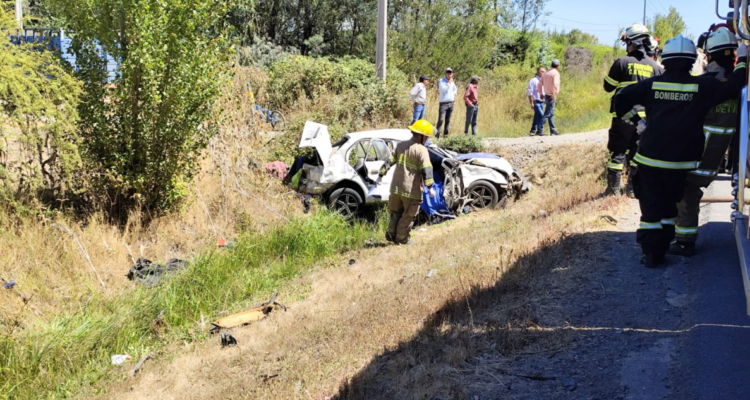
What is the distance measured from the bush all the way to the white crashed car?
8.48ft

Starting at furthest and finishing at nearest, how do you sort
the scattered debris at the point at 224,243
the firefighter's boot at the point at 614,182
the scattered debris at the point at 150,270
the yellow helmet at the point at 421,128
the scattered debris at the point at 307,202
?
the scattered debris at the point at 307,202 → the scattered debris at the point at 224,243 → the yellow helmet at the point at 421,128 → the scattered debris at the point at 150,270 → the firefighter's boot at the point at 614,182

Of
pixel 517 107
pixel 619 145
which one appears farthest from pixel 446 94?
pixel 619 145

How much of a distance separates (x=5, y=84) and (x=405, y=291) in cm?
567

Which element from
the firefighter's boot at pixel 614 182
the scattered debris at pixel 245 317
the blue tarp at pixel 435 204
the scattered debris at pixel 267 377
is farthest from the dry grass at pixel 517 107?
the scattered debris at pixel 267 377

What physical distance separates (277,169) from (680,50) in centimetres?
898

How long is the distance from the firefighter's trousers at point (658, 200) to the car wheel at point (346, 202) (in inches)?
263

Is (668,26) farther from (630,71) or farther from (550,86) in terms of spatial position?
(630,71)

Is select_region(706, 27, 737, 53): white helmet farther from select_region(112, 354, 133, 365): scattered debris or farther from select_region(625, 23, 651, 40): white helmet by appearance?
select_region(112, 354, 133, 365): scattered debris

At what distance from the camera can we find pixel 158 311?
838 centimetres

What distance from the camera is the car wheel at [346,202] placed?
38.9 feet

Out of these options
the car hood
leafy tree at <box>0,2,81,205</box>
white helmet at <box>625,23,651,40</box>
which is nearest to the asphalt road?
white helmet at <box>625,23,651,40</box>

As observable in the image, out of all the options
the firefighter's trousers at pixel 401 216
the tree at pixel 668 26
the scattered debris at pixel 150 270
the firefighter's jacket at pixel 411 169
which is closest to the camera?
the scattered debris at pixel 150 270

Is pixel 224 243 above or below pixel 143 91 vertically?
below

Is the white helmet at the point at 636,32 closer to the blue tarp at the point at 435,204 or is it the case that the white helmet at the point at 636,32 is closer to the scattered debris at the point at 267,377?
the blue tarp at the point at 435,204
